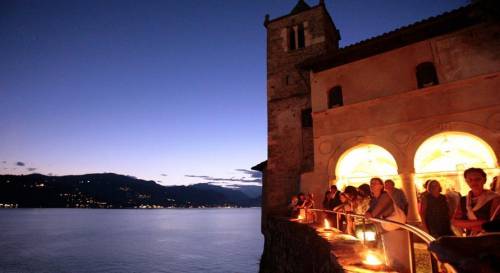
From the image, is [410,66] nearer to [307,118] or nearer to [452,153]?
[452,153]

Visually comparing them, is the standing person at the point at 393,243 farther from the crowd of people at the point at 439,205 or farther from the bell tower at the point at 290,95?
the bell tower at the point at 290,95

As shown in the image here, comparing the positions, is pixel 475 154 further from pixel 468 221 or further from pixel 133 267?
pixel 133 267

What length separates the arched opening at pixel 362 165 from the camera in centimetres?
1127

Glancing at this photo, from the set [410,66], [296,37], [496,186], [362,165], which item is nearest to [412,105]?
[410,66]

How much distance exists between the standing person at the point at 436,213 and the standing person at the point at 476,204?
2.24 feet

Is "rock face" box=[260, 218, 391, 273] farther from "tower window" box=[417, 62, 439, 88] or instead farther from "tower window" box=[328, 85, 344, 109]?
"tower window" box=[417, 62, 439, 88]

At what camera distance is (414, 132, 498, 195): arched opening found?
31.3 ft

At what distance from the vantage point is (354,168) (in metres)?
12.6

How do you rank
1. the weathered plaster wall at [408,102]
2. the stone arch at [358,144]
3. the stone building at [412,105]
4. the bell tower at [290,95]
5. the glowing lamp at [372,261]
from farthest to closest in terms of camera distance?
the bell tower at [290,95] → the stone arch at [358,144] → the stone building at [412,105] → the weathered plaster wall at [408,102] → the glowing lamp at [372,261]

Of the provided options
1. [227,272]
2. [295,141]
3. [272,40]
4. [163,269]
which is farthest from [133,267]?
[272,40]

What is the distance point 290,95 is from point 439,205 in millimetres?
12356

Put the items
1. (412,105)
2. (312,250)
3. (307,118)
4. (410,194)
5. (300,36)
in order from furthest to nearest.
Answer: (300,36), (307,118), (412,105), (410,194), (312,250)

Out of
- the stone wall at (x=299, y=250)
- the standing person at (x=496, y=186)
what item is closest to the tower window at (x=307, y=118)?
the stone wall at (x=299, y=250)

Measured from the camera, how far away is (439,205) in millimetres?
4734
